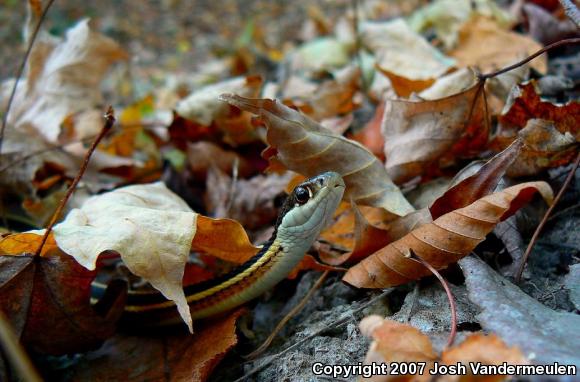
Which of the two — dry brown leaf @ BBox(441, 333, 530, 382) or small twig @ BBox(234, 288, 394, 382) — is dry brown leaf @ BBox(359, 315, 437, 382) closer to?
dry brown leaf @ BBox(441, 333, 530, 382)

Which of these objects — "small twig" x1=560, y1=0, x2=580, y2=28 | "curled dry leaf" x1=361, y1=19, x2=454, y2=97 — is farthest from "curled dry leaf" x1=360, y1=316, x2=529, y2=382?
"curled dry leaf" x1=361, y1=19, x2=454, y2=97

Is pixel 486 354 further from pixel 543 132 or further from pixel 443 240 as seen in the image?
pixel 543 132

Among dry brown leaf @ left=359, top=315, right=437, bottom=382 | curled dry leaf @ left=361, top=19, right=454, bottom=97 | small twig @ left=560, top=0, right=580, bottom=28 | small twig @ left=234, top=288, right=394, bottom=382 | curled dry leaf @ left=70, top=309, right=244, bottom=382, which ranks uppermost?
small twig @ left=560, top=0, right=580, bottom=28

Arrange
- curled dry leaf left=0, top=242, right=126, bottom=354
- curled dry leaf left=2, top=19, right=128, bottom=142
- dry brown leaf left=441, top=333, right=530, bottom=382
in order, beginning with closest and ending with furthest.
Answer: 1. dry brown leaf left=441, top=333, right=530, bottom=382
2. curled dry leaf left=0, top=242, right=126, bottom=354
3. curled dry leaf left=2, top=19, right=128, bottom=142

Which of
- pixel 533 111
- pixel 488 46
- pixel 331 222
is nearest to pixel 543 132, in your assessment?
pixel 533 111

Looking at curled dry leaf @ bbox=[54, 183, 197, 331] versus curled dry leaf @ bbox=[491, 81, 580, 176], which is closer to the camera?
curled dry leaf @ bbox=[54, 183, 197, 331]

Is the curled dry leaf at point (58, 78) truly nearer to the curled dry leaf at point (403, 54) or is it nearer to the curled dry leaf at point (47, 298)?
the curled dry leaf at point (47, 298)

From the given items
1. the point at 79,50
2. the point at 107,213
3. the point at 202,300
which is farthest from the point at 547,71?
the point at 79,50

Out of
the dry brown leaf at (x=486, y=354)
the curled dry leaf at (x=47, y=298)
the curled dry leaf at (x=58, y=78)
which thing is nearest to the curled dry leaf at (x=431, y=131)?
the dry brown leaf at (x=486, y=354)

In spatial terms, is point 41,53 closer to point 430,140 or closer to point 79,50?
point 79,50
